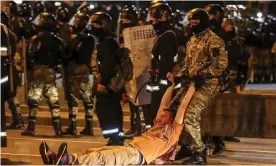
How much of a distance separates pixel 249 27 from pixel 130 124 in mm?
7344

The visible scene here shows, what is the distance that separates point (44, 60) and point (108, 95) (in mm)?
1939

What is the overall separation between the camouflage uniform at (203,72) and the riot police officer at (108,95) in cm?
154

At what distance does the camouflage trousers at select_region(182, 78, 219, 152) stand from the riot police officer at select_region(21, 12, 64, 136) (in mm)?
3525

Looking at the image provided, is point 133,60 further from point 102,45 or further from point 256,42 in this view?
point 256,42

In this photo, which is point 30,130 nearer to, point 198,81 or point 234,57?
point 234,57

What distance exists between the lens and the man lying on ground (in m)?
8.39

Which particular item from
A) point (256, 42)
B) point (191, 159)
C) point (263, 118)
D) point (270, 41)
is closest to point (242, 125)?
point (263, 118)

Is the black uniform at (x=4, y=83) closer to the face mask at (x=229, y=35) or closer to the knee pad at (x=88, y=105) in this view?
the knee pad at (x=88, y=105)

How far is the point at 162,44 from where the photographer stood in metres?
10.5

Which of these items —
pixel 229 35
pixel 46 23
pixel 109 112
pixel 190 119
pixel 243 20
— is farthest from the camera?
pixel 243 20

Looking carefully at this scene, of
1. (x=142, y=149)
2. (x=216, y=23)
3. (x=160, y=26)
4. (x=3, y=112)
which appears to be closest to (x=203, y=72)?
(x=142, y=149)

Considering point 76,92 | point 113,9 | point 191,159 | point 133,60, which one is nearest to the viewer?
point 191,159

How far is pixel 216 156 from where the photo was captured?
1045 cm

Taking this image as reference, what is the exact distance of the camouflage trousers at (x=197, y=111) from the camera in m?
9.13
